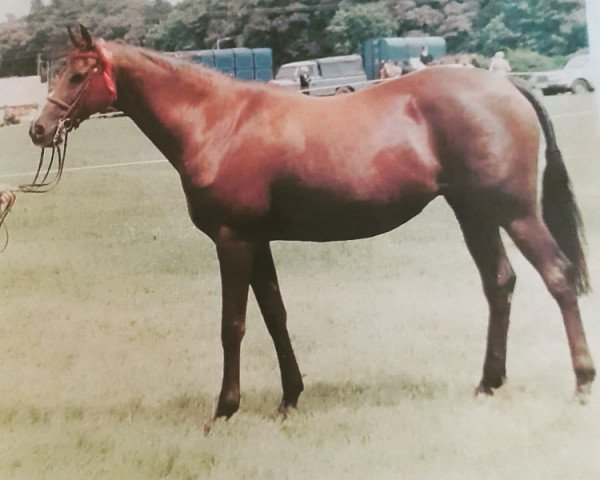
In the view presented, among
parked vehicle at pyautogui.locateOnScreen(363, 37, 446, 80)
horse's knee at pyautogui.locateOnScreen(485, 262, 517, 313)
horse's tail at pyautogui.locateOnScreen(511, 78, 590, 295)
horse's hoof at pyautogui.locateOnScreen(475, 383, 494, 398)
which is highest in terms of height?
parked vehicle at pyautogui.locateOnScreen(363, 37, 446, 80)

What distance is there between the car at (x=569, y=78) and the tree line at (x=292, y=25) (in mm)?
27

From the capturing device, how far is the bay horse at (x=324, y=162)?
977mm

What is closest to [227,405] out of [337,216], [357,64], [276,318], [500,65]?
[276,318]

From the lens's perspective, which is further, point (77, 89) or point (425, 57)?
point (425, 57)

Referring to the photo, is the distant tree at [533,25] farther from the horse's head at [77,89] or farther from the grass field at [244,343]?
the horse's head at [77,89]

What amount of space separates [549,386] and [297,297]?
0.42m

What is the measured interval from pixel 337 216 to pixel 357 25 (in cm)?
33

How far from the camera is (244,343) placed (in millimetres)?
1045

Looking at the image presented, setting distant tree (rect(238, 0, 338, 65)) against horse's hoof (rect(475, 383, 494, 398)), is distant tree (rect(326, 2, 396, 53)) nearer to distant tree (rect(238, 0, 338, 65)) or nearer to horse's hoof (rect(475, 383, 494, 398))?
distant tree (rect(238, 0, 338, 65))

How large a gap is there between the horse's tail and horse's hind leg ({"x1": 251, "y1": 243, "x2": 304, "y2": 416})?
0.44m

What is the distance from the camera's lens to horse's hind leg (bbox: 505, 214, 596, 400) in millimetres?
1006

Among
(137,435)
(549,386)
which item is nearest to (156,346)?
(137,435)

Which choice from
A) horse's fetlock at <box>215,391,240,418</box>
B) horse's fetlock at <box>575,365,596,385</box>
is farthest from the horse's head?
horse's fetlock at <box>575,365,596,385</box>

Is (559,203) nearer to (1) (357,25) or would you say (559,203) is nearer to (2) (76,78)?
(1) (357,25)
